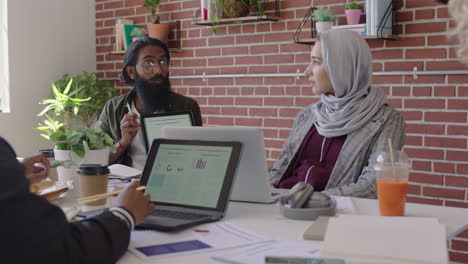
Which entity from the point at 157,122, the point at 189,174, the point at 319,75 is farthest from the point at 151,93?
the point at 189,174

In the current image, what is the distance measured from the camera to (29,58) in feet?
13.5

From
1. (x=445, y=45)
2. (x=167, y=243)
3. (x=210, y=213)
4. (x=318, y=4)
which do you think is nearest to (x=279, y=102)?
(x=318, y=4)

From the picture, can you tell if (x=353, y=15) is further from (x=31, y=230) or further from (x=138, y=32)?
(x=31, y=230)

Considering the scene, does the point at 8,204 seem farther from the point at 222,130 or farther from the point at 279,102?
the point at 279,102

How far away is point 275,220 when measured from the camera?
154cm

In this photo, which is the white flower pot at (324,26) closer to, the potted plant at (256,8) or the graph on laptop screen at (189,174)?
the potted plant at (256,8)

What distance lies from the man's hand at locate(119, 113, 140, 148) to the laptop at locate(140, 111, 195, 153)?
248 millimetres

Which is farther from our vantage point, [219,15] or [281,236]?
[219,15]

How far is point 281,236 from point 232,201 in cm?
43

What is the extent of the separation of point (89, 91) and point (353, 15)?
81.9 inches

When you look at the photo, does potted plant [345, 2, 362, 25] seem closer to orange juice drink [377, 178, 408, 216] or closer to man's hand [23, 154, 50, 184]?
orange juice drink [377, 178, 408, 216]

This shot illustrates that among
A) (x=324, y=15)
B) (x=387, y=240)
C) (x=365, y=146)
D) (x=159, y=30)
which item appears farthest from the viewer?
(x=159, y=30)

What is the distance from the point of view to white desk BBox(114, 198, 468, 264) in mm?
1226

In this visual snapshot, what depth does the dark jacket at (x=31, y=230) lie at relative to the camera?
1.03m
